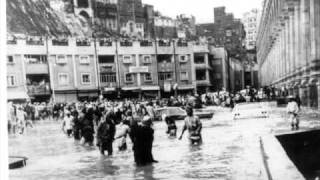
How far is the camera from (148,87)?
7469mm

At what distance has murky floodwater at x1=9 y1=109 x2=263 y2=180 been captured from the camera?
233 inches

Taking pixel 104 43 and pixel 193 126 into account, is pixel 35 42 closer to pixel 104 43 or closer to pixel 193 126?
pixel 104 43

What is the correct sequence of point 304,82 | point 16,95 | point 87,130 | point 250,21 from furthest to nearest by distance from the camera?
point 304,82, point 250,21, point 87,130, point 16,95

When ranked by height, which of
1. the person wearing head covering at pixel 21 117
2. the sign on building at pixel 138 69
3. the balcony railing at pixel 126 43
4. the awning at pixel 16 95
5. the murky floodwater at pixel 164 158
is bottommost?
the murky floodwater at pixel 164 158

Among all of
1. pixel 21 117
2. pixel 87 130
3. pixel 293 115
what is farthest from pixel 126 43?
pixel 293 115

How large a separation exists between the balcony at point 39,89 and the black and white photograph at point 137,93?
0.12 ft

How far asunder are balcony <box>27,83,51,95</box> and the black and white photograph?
4cm

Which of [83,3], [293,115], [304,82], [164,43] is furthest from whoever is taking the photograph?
[304,82]

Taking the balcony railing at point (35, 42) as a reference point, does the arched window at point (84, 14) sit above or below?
above

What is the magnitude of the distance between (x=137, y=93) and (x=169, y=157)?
1130 mm

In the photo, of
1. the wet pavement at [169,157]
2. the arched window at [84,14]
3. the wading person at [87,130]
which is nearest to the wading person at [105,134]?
the wet pavement at [169,157]

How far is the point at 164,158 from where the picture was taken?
23.5ft

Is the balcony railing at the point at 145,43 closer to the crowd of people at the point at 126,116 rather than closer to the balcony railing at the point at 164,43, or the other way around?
the balcony railing at the point at 164,43

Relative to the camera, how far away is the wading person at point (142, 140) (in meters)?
6.50
